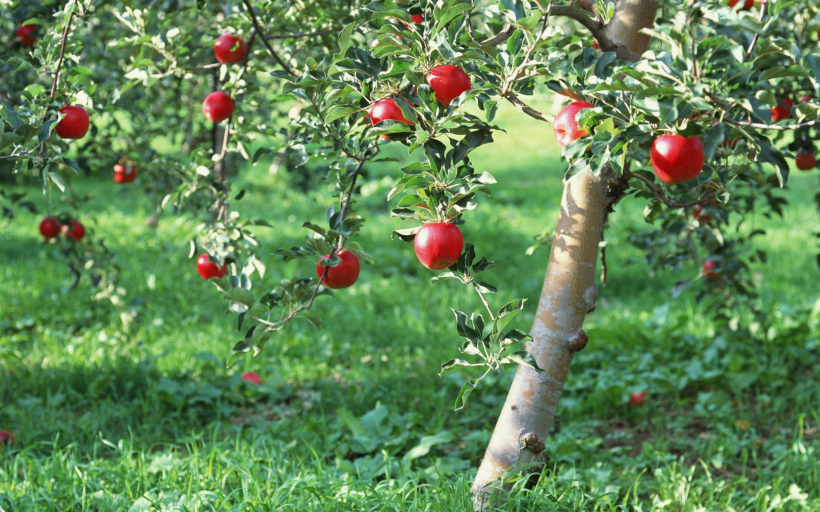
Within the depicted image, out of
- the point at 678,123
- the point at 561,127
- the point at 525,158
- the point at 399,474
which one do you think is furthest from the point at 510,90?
the point at 525,158

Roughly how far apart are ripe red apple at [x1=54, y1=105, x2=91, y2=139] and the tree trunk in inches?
47.4

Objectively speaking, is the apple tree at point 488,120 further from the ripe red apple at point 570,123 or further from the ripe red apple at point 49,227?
the ripe red apple at point 49,227

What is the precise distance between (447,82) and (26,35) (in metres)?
2.20

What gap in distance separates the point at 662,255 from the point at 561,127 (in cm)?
169

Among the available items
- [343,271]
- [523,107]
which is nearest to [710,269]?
[523,107]

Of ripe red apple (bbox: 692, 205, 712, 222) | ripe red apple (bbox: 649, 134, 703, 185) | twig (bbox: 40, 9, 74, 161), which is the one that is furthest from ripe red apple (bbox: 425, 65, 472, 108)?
ripe red apple (bbox: 692, 205, 712, 222)

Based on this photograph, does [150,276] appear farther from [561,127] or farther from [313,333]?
[561,127]

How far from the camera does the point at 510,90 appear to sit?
134cm

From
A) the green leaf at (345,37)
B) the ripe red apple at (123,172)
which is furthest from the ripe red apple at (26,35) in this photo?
the green leaf at (345,37)

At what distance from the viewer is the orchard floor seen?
79.4 inches

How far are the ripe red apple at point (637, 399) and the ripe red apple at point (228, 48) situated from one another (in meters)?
2.05

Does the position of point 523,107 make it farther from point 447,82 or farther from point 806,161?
point 806,161

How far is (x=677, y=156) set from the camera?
1.15m

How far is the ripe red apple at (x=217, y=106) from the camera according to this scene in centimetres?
195
